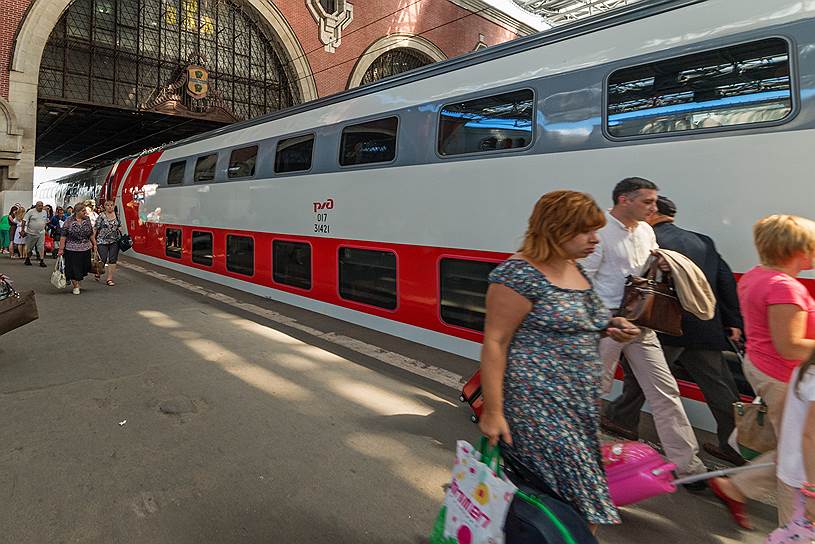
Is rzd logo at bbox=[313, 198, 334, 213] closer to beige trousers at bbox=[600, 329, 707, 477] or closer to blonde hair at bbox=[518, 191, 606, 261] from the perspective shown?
beige trousers at bbox=[600, 329, 707, 477]

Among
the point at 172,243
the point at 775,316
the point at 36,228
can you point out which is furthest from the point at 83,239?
the point at 775,316

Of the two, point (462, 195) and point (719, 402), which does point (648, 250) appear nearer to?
point (719, 402)

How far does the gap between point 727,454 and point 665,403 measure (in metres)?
0.72

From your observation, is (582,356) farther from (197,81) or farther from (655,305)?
(197,81)

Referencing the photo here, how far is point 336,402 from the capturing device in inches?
163

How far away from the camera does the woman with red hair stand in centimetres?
175

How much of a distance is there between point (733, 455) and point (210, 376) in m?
4.25

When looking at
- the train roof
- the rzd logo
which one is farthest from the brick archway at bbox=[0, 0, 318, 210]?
the rzd logo

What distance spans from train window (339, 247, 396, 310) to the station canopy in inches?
818

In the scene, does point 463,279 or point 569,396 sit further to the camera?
point 463,279

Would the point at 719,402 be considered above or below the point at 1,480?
above

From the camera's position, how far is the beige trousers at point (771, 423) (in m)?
2.32

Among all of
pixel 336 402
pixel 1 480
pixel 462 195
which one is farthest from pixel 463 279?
pixel 1 480

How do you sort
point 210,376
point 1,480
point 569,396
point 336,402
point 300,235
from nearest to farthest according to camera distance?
point 569,396 → point 1,480 → point 336,402 → point 210,376 → point 300,235
